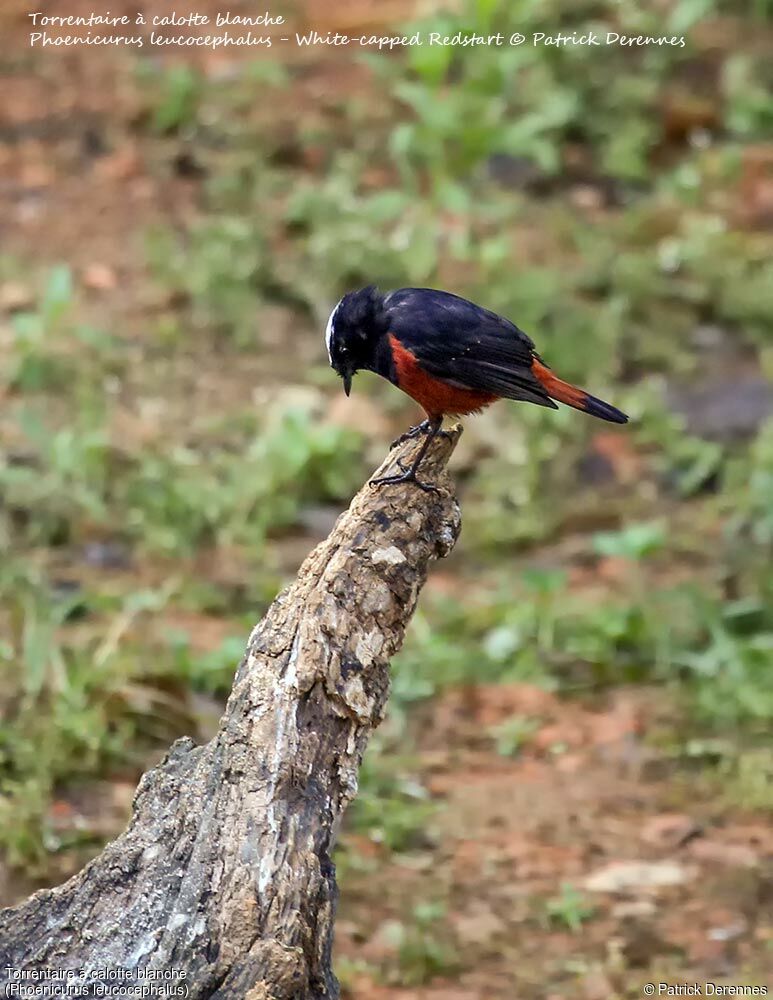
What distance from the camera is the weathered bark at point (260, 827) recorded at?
2.85 meters

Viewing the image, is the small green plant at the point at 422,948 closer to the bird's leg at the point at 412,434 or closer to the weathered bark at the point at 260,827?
the weathered bark at the point at 260,827

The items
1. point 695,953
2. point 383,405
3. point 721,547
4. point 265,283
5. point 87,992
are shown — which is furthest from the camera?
point 265,283

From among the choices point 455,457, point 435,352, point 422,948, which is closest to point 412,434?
point 435,352

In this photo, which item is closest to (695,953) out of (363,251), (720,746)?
(720,746)

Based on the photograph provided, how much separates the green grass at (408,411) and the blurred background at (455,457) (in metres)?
0.02

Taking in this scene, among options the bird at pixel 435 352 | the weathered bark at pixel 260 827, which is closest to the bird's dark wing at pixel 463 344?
Answer: the bird at pixel 435 352

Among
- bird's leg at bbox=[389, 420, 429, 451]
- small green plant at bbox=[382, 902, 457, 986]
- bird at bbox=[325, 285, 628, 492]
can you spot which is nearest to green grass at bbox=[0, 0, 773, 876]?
small green plant at bbox=[382, 902, 457, 986]

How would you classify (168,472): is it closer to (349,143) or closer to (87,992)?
(349,143)

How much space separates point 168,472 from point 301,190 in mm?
2417

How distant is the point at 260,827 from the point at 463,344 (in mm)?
1904

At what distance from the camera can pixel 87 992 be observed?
9.50 feet

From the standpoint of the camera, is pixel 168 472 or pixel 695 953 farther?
pixel 168 472

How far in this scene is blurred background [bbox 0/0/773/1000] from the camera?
4762 mm

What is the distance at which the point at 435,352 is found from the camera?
4.40 metres
